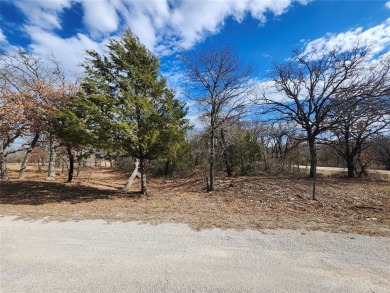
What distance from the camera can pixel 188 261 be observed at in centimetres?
376

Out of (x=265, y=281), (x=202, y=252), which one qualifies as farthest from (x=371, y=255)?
(x=202, y=252)

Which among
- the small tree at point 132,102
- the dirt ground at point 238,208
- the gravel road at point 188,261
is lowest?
the gravel road at point 188,261

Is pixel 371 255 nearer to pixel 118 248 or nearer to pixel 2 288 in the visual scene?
pixel 118 248

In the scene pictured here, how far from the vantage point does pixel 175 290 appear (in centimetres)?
295

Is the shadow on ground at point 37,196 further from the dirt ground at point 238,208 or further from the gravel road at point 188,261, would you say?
the gravel road at point 188,261

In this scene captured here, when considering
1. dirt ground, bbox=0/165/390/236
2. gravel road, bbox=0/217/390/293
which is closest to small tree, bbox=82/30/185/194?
dirt ground, bbox=0/165/390/236

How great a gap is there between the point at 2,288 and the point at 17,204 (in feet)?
22.3

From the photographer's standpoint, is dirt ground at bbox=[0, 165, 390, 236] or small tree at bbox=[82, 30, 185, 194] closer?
dirt ground at bbox=[0, 165, 390, 236]

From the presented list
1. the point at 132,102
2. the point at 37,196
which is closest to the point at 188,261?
the point at 132,102

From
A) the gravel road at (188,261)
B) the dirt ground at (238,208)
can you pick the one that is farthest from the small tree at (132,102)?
the gravel road at (188,261)

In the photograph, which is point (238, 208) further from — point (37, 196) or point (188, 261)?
point (37, 196)

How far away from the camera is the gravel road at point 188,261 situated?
3064 mm

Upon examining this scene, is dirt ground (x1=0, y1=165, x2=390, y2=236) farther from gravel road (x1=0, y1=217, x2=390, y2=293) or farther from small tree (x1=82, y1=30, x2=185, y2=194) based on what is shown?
small tree (x1=82, y1=30, x2=185, y2=194)

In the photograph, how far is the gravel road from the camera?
121 inches
